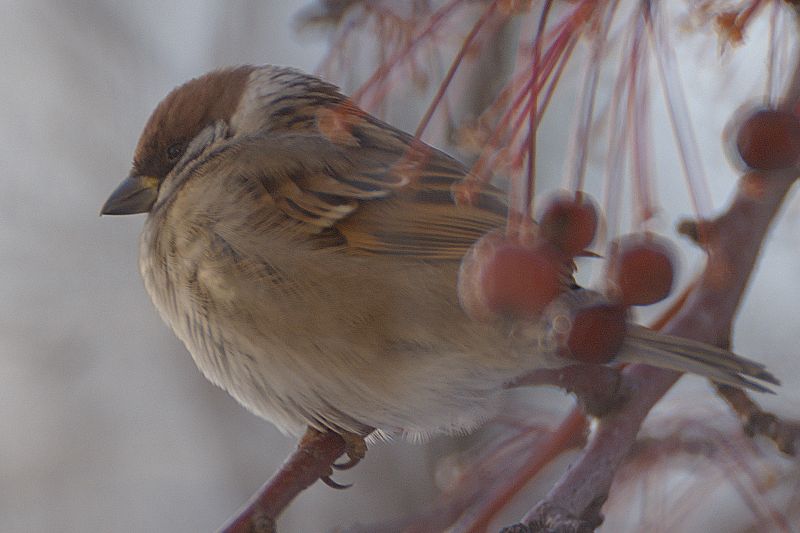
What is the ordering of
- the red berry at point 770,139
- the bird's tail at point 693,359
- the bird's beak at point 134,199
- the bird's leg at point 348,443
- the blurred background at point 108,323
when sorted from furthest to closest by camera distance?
the blurred background at point 108,323
the bird's beak at point 134,199
the bird's leg at point 348,443
the bird's tail at point 693,359
the red berry at point 770,139

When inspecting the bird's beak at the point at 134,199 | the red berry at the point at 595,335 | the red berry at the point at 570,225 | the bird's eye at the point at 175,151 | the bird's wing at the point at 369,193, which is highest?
the red berry at the point at 570,225

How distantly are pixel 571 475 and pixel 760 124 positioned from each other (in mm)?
692

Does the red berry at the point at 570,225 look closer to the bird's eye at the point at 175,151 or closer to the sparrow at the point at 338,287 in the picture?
the sparrow at the point at 338,287

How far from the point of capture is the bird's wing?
91.0 inches

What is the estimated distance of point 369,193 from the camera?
2490 mm

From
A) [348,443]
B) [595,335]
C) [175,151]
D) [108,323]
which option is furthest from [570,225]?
[108,323]

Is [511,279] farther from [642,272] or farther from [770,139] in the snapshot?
[770,139]

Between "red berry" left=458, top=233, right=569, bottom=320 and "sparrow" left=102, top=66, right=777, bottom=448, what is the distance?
0.54 metres

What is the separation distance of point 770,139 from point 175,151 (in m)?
1.76

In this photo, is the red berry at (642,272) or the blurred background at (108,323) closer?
the red berry at (642,272)

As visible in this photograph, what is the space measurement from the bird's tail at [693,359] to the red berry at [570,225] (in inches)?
8.0

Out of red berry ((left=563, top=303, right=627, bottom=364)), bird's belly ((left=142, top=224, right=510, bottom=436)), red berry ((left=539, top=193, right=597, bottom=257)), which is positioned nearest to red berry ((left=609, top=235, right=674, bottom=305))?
red berry ((left=539, top=193, right=597, bottom=257))

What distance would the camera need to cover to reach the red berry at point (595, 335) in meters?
1.55

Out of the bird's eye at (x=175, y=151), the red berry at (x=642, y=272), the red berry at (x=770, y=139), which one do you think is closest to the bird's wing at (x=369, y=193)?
the bird's eye at (x=175, y=151)
